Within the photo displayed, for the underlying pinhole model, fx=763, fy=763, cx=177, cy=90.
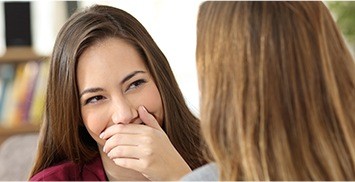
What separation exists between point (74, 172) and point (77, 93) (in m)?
0.21

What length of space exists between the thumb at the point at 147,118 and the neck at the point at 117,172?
0.17m

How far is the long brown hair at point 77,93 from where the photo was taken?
1600 mm

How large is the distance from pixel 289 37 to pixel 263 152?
6.8 inches

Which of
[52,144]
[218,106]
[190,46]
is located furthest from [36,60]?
[218,106]

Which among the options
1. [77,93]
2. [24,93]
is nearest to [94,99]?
[77,93]

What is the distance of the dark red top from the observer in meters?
1.66

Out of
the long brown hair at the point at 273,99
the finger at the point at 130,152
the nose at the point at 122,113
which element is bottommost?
the finger at the point at 130,152

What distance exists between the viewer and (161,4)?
448 centimetres

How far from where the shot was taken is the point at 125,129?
1.52 m

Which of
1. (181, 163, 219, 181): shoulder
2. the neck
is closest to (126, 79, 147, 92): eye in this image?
the neck

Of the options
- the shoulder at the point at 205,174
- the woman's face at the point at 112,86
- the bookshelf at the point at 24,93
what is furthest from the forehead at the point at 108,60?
the bookshelf at the point at 24,93

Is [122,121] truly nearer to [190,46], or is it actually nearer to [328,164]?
[328,164]

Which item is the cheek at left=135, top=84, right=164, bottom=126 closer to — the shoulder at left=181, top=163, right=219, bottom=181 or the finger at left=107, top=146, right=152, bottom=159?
the finger at left=107, top=146, right=152, bottom=159

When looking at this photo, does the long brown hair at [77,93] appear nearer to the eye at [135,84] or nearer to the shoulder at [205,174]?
the eye at [135,84]
